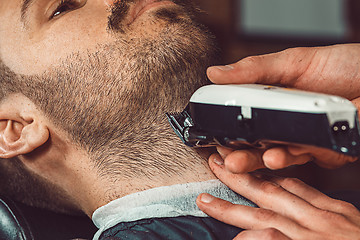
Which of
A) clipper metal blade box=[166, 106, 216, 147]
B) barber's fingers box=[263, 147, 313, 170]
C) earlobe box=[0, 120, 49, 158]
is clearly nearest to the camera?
barber's fingers box=[263, 147, 313, 170]

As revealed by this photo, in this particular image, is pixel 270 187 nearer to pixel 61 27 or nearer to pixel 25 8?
pixel 61 27

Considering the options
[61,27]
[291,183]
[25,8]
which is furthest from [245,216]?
[25,8]

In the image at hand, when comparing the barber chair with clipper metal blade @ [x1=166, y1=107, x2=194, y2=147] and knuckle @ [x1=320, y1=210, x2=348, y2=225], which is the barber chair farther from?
knuckle @ [x1=320, y1=210, x2=348, y2=225]

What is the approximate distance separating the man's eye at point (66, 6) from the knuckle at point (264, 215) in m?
0.80

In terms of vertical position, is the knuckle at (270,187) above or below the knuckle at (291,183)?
above

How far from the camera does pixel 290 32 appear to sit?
13.7 feet

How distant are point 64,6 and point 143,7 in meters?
0.25

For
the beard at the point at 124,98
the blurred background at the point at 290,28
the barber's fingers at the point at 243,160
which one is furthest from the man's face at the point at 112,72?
the blurred background at the point at 290,28

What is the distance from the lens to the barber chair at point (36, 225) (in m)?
1.20

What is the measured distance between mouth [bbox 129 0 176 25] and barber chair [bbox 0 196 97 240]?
65 cm

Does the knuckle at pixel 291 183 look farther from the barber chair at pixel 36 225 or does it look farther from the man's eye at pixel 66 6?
the man's eye at pixel 66 6

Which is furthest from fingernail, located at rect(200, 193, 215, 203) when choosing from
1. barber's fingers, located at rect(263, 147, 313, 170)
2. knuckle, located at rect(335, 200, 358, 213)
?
knuckle, located at rect(335, 200, 358, 213)

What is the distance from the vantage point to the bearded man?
116 cm

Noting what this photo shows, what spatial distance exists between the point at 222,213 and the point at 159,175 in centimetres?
22
